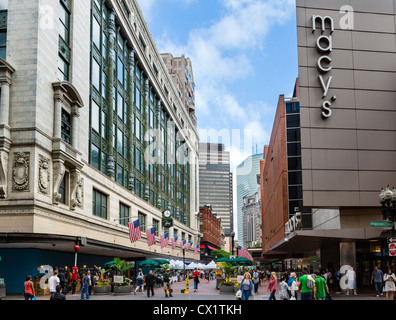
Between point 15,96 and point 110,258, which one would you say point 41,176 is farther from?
point 110,258

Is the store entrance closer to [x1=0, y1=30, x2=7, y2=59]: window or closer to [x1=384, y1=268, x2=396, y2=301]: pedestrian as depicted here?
[x1=384, y1=268, x2=396, y2=301]: pedestrian

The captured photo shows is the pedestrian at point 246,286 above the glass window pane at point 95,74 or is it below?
below

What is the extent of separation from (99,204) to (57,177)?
42.2ft

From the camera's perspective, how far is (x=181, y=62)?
5443 inches

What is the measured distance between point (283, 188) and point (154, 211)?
25367mm

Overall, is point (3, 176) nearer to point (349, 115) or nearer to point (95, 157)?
point (95, 157)

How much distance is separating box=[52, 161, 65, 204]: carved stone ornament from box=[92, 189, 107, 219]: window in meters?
10.6

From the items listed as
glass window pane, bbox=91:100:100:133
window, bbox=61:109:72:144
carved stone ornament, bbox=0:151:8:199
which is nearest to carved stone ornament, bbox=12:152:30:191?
carved stone ornament, bbox=0:151:8:199

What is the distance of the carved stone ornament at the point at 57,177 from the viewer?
35.2 meters

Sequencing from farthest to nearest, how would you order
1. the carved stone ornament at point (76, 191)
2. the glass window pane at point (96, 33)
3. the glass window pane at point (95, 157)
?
1. the glass window pane at point (96, 33)
2. the glass window pane at point (95, 157)
3. the carved stone ornament at point (76, 191)

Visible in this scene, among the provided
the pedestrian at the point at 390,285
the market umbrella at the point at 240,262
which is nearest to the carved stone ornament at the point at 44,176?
the market umbrella at the point at 240,262

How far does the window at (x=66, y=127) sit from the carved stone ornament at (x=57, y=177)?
10.7 ft

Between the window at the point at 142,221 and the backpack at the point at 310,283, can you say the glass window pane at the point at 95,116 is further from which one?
the backpack at the point at 310,283
